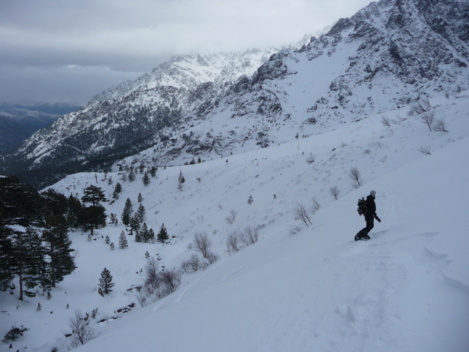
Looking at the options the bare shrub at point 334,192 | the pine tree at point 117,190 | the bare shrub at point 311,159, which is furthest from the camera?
the pine tree at point 117,190

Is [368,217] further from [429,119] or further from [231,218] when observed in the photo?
[231,218]

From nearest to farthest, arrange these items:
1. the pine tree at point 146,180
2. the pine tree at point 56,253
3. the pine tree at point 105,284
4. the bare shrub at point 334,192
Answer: the bare shrub at point 334,192
the pine tree at point 56,253
the pine tree at point 105,284
the pine tree at point 146,180

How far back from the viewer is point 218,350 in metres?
7.46

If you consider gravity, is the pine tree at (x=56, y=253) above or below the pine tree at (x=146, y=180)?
below

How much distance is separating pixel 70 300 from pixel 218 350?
32.7m

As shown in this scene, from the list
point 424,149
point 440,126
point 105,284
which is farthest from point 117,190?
point 440,126

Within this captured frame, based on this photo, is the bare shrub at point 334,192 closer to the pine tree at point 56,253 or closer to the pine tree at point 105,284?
the pine tree at point 105,284

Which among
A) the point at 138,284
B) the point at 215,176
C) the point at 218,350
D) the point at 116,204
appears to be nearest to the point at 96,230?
the point at 138,284

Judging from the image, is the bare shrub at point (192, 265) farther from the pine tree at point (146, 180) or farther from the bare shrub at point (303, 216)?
the pine tree at point (146, 180)

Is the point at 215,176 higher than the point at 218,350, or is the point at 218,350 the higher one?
the point at 215,176

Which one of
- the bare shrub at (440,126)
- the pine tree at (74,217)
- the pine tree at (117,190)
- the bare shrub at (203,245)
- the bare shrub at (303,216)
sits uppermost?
the pine tree at (117,190)

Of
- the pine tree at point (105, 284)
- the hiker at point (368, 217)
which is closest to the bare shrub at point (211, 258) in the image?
the pine tree at point (105, 284)

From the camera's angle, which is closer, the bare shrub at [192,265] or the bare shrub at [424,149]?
the bare shrub at [424,149]

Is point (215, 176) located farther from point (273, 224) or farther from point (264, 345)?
point (264, 345)
